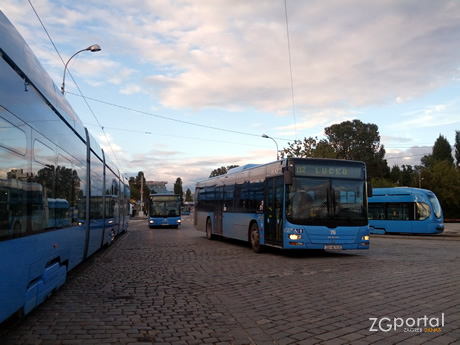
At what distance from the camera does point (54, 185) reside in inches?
271

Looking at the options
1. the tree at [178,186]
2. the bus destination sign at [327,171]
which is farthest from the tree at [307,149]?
the tree at [178,186]

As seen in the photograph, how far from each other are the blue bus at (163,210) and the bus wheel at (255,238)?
66.2 ft

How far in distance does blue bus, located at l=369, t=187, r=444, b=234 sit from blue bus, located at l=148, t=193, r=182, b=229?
14.7 meters

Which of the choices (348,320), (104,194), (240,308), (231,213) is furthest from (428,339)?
(231,213)

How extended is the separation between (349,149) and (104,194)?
2740 inches

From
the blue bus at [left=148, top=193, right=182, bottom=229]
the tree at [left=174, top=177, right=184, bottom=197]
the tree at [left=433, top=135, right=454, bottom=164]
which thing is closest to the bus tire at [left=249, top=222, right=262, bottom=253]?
the blue bus at [left=148, top=193, right=182, bottom=229]

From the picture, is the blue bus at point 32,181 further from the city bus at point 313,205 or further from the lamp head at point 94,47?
the lamp head at point 94,47

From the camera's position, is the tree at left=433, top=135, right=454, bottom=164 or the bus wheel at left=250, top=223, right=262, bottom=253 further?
the tree at left=433, top=135, right=454, bottom=164

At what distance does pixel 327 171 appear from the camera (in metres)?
13.5

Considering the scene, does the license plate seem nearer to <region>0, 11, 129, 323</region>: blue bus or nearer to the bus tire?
the bus tire

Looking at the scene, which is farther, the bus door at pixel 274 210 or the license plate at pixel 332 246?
the bus door at pixel 274 210

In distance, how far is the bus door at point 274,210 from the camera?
13.5m

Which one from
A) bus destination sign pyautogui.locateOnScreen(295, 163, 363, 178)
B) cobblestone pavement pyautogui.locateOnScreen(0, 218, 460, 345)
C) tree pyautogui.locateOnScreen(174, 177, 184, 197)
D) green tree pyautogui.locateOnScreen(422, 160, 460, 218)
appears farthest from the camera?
tree pyautogui.locateOnScreen(174, 177, 184, 197)

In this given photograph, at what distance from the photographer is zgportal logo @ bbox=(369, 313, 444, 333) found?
17.9ft
